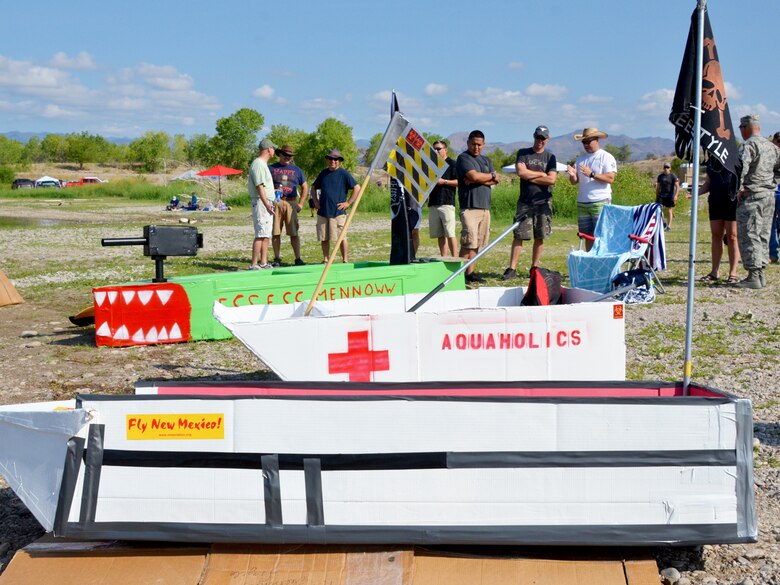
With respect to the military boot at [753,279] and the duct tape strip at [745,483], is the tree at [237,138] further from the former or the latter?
the duct tape strip at [745,483]

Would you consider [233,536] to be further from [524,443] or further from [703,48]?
[703,48]

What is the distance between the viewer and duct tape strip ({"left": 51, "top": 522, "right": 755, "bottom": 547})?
414 cm

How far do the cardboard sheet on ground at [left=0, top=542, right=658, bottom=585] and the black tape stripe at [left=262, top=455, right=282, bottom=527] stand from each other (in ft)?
0.73

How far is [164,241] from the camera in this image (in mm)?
9047

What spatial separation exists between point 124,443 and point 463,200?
9.20m

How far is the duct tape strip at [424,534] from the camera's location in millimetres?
4141

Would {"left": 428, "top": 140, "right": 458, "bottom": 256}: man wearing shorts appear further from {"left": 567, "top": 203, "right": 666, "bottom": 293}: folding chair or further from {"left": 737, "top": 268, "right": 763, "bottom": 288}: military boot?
{"left": 737, "top": 268, "right": 763, "bottom": 288}: military boot

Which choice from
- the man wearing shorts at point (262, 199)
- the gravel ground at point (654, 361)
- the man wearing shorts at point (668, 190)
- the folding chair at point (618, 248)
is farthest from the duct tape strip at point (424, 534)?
the man wearing shorts at point (668, 190)

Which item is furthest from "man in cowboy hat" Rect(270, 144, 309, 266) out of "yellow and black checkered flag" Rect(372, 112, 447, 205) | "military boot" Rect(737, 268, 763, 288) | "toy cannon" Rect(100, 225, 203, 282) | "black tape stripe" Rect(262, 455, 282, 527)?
"black tape stripe" Rect(262, 455, 282, 527)

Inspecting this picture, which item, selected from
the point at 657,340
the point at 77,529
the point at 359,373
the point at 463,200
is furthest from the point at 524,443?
the point at 463,200

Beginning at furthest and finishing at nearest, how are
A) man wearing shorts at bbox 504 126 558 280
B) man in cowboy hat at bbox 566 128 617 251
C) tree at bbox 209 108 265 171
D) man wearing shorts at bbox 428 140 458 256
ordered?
tree at bbox 209 108 265 171
man wearing shorts at bbox 428 140 458 256
man wearing shorts at bbox 504 126 558 280
man in cowboy hat at bbox 566 128 617 251

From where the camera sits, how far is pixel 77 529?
4.25 meters

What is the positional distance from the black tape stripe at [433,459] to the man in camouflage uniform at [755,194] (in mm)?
8588

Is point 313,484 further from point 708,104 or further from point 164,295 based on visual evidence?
point 164,295
